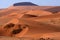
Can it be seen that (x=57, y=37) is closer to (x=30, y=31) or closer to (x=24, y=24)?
(x=30, y=31)

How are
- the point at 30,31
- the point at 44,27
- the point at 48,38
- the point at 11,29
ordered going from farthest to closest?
the point at 11,29 → the point at 44,27 → the point at 30,31 → the point at 48,38

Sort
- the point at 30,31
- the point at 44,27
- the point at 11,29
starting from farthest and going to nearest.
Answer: the point at 11,29
the point at 44,27
the point at 30,31

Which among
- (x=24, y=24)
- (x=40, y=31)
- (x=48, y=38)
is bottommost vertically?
(x=48, y=38)

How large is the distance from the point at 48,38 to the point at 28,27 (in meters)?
2.02

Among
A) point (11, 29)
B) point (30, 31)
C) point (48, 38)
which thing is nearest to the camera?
point (48, 38)

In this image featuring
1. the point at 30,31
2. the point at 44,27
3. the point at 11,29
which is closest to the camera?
the point at 30,31

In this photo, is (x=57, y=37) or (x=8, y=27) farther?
(x=8, y=27)

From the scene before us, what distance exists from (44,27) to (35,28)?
448mm

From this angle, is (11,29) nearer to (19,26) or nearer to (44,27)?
(19,26)

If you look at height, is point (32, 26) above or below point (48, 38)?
above

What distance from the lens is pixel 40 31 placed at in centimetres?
757

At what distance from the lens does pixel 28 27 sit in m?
7.87

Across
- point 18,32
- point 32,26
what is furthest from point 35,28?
point 18,32

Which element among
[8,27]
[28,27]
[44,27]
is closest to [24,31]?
[28,27]
